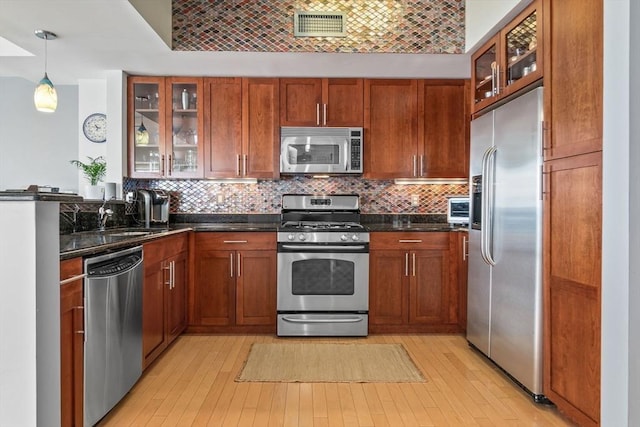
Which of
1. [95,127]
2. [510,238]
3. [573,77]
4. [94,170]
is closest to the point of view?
[573,77]

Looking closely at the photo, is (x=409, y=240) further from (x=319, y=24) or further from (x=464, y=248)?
(x=319, y=24)

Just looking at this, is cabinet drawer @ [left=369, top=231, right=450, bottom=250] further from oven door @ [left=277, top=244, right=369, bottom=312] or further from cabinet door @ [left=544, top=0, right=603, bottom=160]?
cabinet door @ [left=544, top=0, right=603, bottom=160]

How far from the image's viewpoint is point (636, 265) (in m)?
1.09

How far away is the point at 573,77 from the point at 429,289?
204cm

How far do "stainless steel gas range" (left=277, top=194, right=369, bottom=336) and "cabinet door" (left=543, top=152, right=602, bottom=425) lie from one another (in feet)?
Result: 5.01

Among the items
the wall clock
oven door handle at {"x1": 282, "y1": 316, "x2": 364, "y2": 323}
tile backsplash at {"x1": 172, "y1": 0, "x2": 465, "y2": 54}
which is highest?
tile backsplash at {"x1": 172, "y1": 0, "x2": 465, "y2": 54}

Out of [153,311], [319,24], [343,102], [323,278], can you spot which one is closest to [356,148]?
[343,102]

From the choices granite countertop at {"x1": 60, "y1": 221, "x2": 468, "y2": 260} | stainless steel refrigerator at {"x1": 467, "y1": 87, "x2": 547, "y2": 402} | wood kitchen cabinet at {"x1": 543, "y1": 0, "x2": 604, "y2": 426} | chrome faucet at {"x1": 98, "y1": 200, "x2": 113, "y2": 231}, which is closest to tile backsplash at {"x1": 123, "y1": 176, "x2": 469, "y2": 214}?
granite countertop at {"x1": 60, "y1": 221, "x2": 468, "y2": 260}

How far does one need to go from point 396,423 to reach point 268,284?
169 centimetres

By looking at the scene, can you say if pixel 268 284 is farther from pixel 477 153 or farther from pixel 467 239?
pixel 477 153

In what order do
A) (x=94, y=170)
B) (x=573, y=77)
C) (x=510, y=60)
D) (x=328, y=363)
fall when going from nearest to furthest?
(x=573, y=77) → (x=510, y=60) → (x=328, y=363) → (x=94, y=170)

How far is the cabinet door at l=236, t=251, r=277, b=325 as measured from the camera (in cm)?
346

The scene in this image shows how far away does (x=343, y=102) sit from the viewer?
147 inches

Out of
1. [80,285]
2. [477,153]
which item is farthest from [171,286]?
[477,153]
